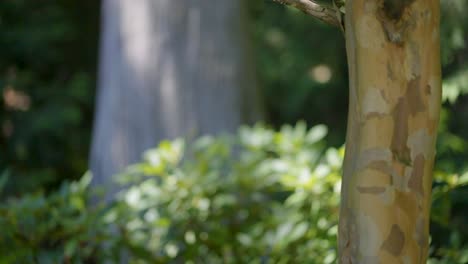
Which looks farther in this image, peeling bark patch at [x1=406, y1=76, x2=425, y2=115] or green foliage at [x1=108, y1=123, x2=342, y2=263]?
green foliage at [x1=108, y1=123, x2=342, y2=263]

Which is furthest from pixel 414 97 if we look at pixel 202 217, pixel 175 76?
pixel 175 76

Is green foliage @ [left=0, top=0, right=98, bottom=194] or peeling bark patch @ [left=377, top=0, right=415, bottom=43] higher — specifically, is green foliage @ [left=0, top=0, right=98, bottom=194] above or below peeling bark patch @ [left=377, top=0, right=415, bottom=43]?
below

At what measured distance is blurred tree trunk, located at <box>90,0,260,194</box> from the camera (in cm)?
447

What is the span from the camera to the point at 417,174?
1456mm

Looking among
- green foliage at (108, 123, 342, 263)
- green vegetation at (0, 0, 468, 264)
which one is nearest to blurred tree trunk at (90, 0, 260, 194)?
green vegetation at (0, 0, 468, 264)

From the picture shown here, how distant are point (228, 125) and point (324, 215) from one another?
176 centimetres

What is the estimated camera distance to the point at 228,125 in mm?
4453

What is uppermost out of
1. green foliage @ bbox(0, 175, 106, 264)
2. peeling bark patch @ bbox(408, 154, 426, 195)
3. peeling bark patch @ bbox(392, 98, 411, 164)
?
peeling bark patch @ bbox(392, 98, 411, 164)

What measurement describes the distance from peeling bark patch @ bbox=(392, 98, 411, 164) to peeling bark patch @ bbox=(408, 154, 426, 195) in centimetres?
2

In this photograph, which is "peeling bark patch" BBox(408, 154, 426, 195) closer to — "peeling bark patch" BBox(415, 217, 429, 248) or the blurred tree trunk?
"peeling bark patch" BBox(415, 217, 429, 248)

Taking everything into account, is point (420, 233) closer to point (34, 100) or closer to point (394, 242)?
point (394, 242)

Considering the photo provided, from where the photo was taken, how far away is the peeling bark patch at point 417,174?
1448 mm

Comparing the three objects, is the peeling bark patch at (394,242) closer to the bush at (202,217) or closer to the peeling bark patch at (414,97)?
the peeling bark patch at (414,97)

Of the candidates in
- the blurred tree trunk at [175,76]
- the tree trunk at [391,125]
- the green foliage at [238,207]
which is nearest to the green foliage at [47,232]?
the green foliage at [238,207]
